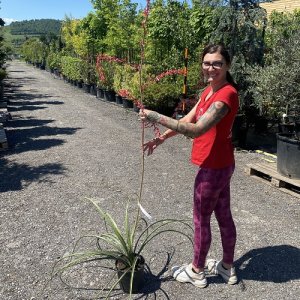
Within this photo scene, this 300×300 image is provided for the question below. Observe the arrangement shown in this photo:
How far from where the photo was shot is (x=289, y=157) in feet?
16.1

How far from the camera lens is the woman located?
2.21 metres

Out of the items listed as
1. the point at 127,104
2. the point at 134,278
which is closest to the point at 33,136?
the point at 127,104

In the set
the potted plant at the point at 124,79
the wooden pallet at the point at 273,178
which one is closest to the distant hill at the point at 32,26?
the potted plant at the point at 124,79

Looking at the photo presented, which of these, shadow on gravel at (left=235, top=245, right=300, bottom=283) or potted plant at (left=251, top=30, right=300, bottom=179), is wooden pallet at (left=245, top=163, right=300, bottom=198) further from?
shadow on gravel at (left=235, top=245, right=300, bottom=283)

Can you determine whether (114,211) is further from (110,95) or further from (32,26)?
(32,26)

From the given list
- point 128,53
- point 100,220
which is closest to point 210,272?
point 100,220

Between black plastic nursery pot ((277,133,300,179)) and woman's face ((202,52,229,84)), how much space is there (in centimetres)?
287

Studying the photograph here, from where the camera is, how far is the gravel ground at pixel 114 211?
9.47 ft

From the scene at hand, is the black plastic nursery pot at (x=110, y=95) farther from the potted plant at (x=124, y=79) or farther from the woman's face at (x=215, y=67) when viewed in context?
the woman's face at (x=215, y=67)

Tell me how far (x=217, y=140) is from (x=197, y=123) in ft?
1.02

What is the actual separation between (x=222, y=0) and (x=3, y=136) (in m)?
5.16

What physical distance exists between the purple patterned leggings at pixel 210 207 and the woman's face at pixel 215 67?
0.65 m

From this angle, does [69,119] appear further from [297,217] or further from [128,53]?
[297,217]

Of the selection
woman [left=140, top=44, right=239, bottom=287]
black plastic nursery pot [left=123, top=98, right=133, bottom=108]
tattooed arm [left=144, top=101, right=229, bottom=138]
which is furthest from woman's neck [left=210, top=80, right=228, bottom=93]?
black plastic nursery pot [left=123, top=98, right=133, bottom=108]
